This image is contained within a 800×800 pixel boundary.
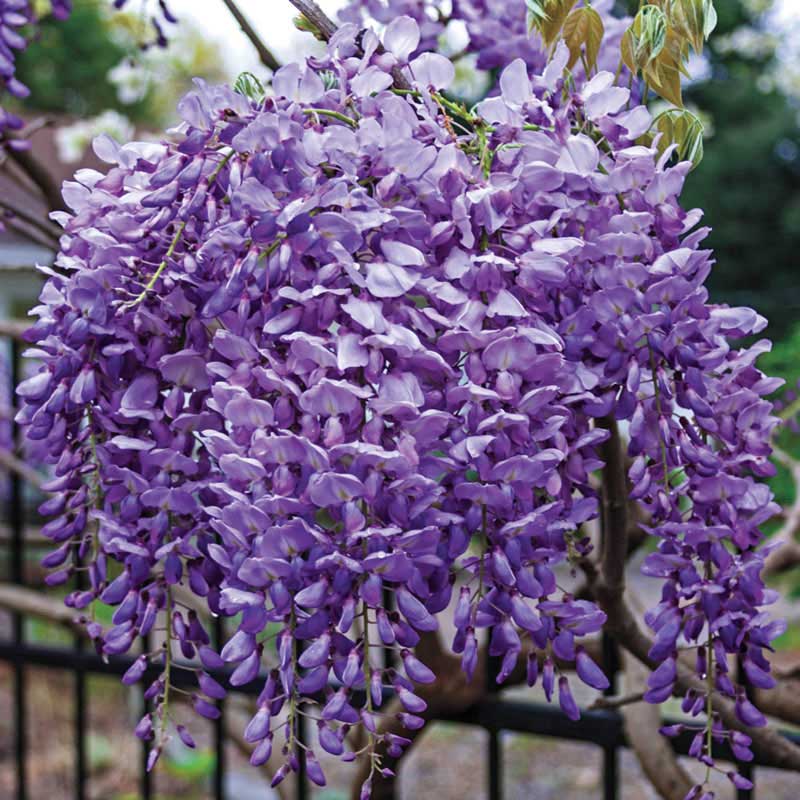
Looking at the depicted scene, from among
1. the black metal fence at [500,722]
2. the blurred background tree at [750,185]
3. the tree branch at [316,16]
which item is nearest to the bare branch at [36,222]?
the black metal fence at [500,722]

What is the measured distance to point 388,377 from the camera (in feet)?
2.62

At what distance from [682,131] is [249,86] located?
1.34ft

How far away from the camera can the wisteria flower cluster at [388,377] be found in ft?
2.63

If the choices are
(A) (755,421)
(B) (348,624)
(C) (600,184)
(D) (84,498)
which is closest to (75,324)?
(D) (84,498)

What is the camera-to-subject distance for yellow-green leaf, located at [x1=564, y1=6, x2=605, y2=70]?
3.42 feet

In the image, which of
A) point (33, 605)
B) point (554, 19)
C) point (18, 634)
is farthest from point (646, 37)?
point (18, 634)

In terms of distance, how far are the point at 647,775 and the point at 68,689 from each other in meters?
5.06

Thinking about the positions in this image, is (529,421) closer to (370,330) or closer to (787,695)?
(370,330)

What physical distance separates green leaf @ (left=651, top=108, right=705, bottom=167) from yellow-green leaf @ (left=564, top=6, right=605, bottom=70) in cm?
11

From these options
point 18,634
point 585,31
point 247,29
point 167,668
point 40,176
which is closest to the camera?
point 167,668

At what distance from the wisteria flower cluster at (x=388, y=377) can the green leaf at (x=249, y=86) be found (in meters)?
0.06

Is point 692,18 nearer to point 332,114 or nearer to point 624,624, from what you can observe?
point 332,114

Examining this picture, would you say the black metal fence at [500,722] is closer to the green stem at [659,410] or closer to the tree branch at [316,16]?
the green stem at [659,410]

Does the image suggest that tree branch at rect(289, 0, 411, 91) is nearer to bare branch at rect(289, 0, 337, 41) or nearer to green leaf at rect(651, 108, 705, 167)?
bare branch at rect(289, 0, 337, 41)
